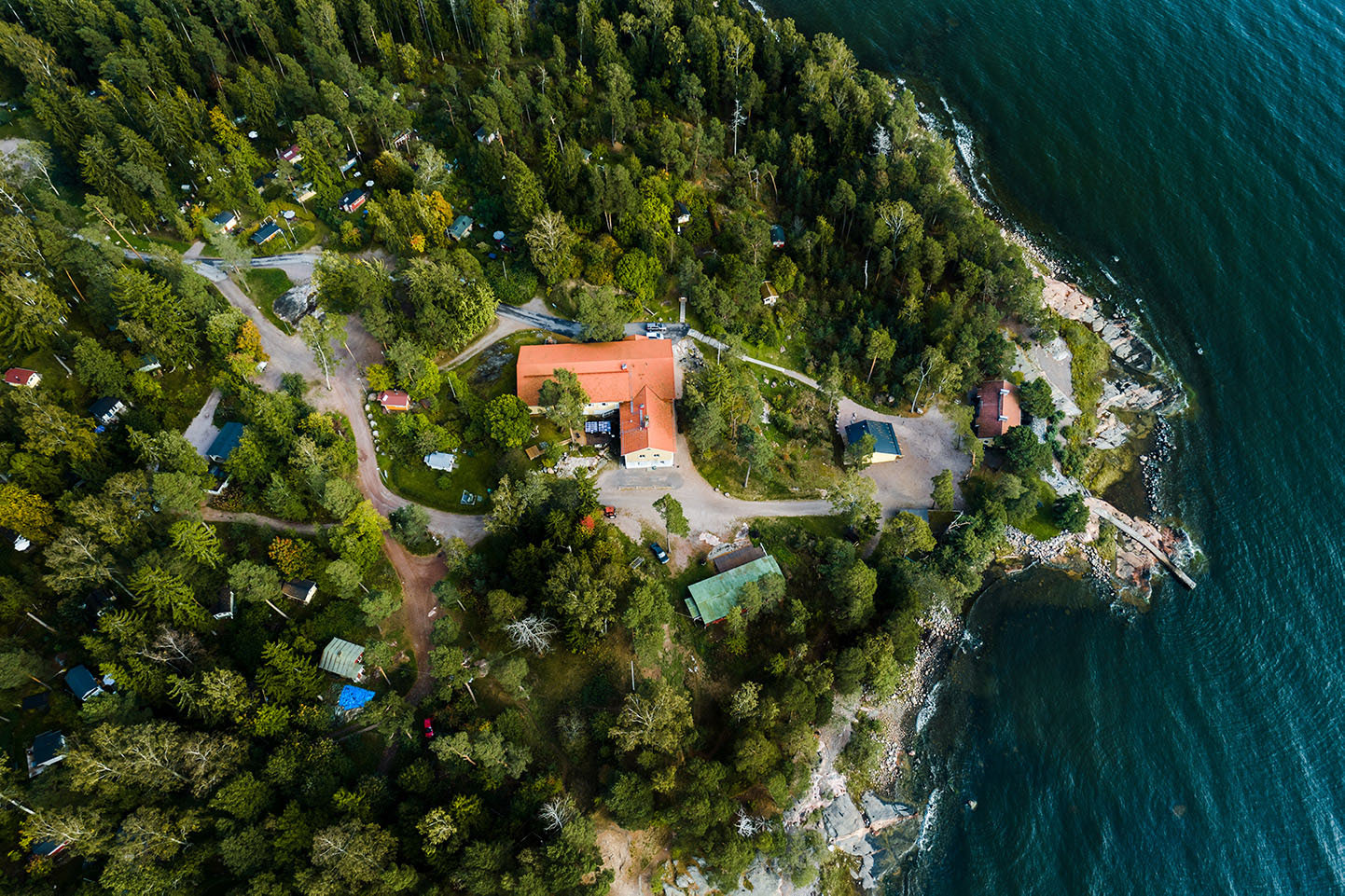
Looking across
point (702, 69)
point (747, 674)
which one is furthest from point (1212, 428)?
point (702, 69)

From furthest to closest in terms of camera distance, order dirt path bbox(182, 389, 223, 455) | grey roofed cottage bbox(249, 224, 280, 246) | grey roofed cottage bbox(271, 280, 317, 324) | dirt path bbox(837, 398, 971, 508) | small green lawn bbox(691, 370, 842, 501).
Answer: grey roofed cottage bbox(249, 224, 280, 246) → grey roofed cottage bbox(271, 280, 317, 324) → dirt path bbox(837, 398, 971, 508) → small green lawn bbox(691, 370, 842, 501) → dirt path bbox(182, 389, 223, 455)

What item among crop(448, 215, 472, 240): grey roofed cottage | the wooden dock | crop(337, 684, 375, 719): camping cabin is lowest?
crop(337, 684, 375, 719): camping cabin

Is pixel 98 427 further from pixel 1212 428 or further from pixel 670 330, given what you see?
pixel 1212 428

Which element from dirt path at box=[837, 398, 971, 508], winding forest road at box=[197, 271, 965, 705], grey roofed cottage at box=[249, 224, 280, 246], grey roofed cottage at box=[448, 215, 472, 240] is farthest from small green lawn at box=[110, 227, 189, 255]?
dirt path at box=[837, 398, 971, 508]

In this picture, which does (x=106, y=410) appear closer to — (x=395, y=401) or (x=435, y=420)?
(x=395, y=401)

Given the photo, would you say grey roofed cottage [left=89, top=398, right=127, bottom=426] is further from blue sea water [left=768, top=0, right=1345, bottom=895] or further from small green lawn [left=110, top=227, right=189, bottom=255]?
blue sea water [left=768, top=0, right=1345, bottom=895]

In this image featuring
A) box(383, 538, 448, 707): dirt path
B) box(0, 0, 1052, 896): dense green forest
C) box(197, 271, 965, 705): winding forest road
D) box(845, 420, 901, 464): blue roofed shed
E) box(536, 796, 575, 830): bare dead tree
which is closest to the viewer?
box(536, 796, 575, 830): bare dead tree

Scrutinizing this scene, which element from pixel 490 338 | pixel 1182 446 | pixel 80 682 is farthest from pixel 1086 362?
pixel 80 682
